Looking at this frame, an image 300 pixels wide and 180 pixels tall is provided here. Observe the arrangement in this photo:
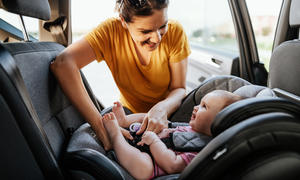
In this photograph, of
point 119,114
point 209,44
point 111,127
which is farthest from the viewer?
point 209,44

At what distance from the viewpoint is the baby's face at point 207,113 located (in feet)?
3.64

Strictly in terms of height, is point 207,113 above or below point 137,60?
below

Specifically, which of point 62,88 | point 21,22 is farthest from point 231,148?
point 21,22

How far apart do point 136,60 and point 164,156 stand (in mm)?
662

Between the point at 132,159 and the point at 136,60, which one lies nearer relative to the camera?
the point at 132,159

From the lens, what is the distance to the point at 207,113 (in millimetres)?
1140

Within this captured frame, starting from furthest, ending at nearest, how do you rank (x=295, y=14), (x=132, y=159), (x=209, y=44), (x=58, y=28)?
(x=209, y=44), (x=58, y=28), (x=295, y=14), (x=132, y=159)

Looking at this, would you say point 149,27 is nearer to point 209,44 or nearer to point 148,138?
point 148,138

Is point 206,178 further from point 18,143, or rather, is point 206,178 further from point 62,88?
point 62,88

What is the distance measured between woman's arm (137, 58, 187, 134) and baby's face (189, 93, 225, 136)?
0.17 metres

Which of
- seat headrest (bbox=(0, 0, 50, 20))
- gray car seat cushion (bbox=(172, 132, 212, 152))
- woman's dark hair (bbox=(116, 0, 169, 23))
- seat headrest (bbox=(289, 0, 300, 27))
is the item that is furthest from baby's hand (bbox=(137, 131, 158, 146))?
seat headrest (bbox=(289, 0, 300, 27))

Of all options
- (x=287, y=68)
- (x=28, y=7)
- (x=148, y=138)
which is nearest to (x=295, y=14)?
(x=287, y=68)

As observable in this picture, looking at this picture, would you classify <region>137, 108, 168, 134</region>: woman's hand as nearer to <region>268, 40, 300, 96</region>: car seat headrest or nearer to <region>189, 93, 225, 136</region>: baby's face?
<region>189, 93, 225, 136</region>: baby's face

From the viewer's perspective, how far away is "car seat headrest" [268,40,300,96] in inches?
51.6
